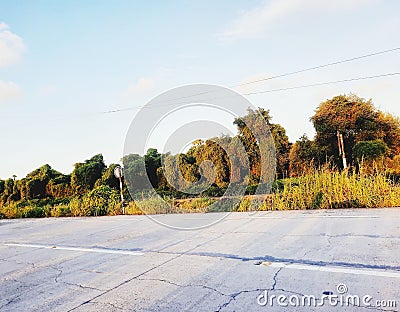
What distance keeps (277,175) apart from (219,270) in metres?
11.5

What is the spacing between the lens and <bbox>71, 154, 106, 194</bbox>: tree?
707 inches

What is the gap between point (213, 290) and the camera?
8.86 ft

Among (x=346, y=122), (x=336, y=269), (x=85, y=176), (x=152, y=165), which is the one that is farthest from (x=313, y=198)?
(x=85, y=176)

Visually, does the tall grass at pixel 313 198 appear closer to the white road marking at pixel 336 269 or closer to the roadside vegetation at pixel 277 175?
the roadside vegetation at pixel 277 175

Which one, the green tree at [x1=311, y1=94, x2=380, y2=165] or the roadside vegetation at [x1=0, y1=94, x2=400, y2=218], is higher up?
the green tree at [x1=311, y1=94, x2=380, y2=165]

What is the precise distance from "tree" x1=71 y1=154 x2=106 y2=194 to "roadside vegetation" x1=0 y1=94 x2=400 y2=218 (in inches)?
2.2

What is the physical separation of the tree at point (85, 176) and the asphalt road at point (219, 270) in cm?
1253

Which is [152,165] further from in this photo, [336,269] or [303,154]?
[336,269]

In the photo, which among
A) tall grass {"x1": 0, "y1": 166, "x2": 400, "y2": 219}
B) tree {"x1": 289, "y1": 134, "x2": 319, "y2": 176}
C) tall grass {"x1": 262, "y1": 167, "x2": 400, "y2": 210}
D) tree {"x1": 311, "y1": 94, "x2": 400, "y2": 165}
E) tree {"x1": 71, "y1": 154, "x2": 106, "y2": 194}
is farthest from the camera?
tree {"x1": 71, "y1": 154, "x2": 106, "y2": 194}

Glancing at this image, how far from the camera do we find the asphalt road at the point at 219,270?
2461 mm

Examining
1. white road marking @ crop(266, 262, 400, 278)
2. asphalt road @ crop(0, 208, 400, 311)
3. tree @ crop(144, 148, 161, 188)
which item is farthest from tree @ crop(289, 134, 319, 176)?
white road marking @ crop(266, 262, 400, 278)

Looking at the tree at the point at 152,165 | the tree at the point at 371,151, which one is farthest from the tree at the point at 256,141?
the tree at the point at 152,165

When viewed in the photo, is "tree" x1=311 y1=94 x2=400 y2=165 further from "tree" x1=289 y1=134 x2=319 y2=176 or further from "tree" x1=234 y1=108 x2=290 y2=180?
"tree" x1=234 y1=108 x2=290 y2=180

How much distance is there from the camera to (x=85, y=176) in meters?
18.1
